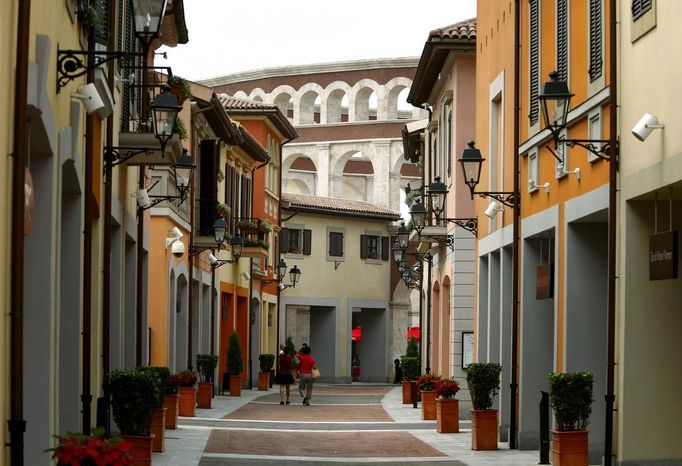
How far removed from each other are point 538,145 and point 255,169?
30123 millimetres

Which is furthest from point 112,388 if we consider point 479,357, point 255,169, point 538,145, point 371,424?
point 255,169

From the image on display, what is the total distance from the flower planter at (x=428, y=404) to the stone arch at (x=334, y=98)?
44.1 m

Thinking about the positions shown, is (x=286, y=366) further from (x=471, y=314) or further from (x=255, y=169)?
(x=255, y=169)

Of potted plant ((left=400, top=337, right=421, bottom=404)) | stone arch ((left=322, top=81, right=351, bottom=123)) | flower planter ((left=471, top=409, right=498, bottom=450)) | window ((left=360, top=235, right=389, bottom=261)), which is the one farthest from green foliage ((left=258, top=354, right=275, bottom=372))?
stone arch ((left=322, top=81, right=351, bottom=123))

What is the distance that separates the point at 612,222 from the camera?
49.0ft

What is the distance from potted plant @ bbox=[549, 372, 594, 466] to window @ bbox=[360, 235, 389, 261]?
45659 millimetres

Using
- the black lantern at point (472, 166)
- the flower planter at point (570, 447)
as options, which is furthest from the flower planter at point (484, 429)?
the flower planter at point (570, 447)

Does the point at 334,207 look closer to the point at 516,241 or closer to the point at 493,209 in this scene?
the point at 493,209

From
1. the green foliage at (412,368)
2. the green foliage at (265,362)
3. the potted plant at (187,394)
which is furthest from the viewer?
the green foliage at (265,362)

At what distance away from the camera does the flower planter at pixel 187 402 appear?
91.8 ft

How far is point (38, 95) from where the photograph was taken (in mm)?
10008

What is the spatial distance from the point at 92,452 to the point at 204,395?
77.2 feet

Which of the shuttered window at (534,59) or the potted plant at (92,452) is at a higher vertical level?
the shuttered window at (534,59)

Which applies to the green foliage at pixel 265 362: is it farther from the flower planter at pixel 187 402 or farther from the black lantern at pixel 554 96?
the black lantern at pixel 554 96
